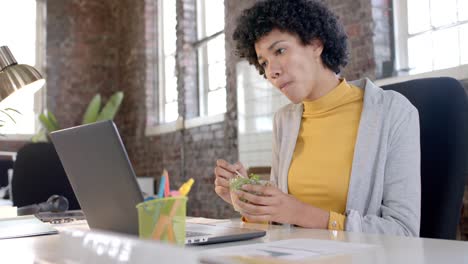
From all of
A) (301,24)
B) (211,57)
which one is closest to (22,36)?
(211,57)

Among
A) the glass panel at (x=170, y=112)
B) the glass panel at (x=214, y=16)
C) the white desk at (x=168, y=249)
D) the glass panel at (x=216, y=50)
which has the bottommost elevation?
the white desk at (x=168, y=249)

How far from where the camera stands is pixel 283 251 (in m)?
1.00

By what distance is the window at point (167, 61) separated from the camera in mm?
6727

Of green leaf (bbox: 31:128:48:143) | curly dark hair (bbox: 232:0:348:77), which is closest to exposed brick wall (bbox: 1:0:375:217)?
green leaf (bbox: 31:128:48:143)

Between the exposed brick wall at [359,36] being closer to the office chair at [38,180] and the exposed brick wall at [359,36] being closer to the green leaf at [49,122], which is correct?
the office chair at [38,180]

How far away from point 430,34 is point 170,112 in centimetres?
388

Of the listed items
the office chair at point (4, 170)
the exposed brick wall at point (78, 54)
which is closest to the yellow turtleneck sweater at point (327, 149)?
the office chair at point (4, 170)

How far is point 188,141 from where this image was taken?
609 cm

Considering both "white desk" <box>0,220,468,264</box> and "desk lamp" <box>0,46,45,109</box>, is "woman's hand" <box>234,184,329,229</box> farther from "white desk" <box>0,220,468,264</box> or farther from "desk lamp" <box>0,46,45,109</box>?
"desk lamp" <box>0,46,45,109</box>

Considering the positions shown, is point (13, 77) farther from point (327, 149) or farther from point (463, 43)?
point (463, 43)

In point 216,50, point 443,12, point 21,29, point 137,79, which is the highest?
point 21,29

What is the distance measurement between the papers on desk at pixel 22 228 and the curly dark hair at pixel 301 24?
→ 974 mm

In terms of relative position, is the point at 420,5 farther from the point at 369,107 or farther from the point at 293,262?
the point at 293,262

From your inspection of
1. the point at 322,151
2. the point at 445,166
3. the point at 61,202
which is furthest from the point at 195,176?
the point at 445,166
